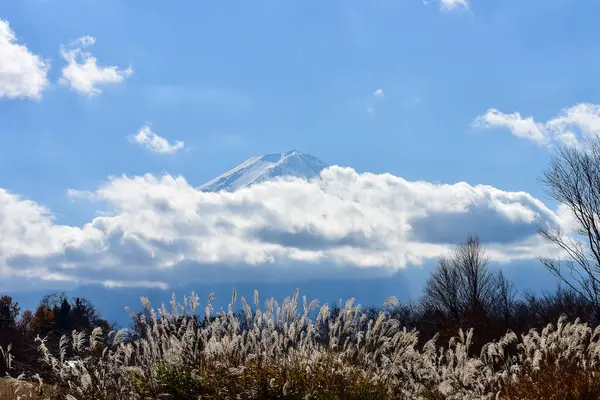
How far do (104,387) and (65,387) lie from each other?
3.59ft

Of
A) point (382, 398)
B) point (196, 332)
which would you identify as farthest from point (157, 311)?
point (382, 398)

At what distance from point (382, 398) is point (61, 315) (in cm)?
7918

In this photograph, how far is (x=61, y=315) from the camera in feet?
258

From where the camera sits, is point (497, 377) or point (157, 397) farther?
point (497, 377)

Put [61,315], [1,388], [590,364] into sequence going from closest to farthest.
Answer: [590,364], [1,388], [61,315]

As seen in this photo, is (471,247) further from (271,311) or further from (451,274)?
(271,311)

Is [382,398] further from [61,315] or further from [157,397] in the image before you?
[61,315]

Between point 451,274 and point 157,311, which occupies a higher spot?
point 451,274

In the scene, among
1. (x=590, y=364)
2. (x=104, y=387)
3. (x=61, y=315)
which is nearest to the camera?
(x=104, y=387)

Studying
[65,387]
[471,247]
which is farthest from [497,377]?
[471,247]

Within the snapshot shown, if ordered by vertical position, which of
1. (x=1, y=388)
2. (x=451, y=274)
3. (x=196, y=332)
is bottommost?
(x=1, y=388)

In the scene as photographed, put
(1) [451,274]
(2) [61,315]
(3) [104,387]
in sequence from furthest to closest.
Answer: (2) [61,315] → (1) [451,274] → (3) [104,387]

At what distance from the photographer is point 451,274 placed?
48.3 m

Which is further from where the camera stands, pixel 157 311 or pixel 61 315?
pixel 61 315
